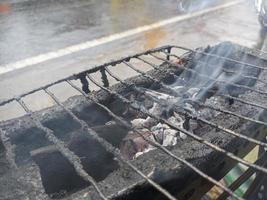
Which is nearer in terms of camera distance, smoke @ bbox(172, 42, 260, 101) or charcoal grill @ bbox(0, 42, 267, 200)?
charcoal grill @ bbox(0, 42, 267, 200)

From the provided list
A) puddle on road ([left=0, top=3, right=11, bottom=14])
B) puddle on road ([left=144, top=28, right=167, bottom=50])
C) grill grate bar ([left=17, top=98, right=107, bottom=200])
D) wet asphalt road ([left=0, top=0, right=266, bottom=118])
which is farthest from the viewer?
puddle on road ([left=0, top=3, right=11, bottom=14])

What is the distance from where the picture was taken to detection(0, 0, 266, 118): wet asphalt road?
7824mm

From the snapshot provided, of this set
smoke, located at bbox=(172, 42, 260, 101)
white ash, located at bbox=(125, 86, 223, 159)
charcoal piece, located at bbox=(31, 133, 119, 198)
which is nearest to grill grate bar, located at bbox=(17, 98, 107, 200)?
charcoal piece, located at bbox=(31, 133, 119, 198)

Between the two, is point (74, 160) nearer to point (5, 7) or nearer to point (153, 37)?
point (153, 37)

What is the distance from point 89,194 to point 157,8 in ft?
37.6

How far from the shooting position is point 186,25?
1090 cm

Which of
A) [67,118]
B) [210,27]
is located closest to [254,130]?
[67,118]

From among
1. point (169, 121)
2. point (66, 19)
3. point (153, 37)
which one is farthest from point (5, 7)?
point (169, 121)

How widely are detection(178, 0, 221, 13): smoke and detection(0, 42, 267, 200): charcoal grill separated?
355 inches

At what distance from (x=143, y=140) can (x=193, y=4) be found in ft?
36.8

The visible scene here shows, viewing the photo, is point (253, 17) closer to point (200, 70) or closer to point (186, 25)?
point (186, 25)

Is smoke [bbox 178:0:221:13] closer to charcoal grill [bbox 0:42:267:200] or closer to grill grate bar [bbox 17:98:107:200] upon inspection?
charcoal grill [bbox 0:42:267:200]

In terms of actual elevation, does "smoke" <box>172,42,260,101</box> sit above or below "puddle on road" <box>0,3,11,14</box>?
above

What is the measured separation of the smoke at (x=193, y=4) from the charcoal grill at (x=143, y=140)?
902 cm
